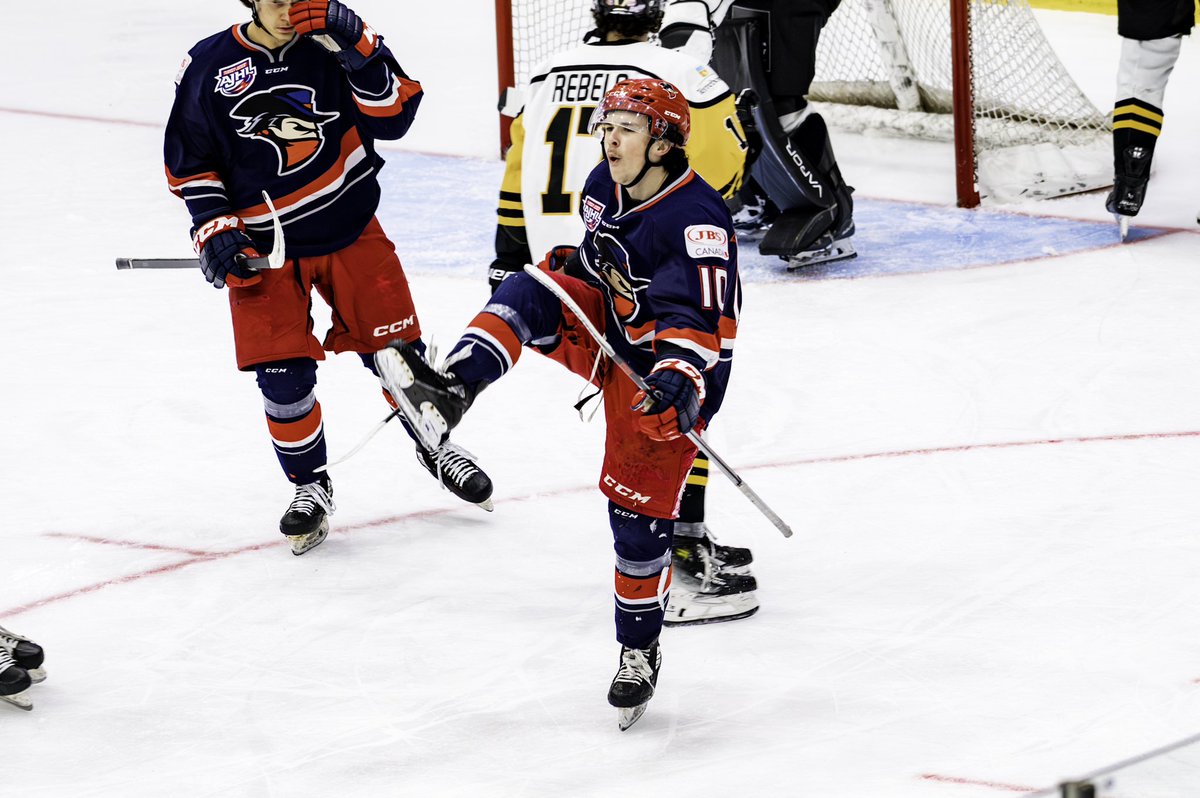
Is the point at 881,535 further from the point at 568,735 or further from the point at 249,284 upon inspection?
the point at 249,284

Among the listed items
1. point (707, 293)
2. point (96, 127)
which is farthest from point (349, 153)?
point (96, 127)

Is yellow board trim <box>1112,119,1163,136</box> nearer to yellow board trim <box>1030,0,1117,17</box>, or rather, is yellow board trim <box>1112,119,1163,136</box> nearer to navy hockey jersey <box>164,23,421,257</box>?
navy hockey jersey <box>164,23,421,257</box>

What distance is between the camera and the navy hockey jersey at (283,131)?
3215 millimetres

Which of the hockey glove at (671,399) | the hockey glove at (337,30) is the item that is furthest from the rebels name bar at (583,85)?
the hockey glove at (671,399)

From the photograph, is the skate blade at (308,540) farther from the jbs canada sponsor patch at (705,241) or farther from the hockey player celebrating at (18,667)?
the jbs canada sponsor patch at (705,241)

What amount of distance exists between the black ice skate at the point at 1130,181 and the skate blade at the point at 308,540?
316cm

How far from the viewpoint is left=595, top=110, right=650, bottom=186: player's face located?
2520 mm

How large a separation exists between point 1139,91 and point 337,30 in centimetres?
326

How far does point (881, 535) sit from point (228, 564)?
4.64 feet

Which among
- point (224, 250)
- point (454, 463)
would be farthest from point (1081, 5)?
point (224, 250)

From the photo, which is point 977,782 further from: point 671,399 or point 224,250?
point 224,250

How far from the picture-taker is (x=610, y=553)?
11.2 ft

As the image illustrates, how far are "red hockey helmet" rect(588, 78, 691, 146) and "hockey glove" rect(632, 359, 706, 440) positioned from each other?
15.8 inches

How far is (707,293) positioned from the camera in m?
2.47
